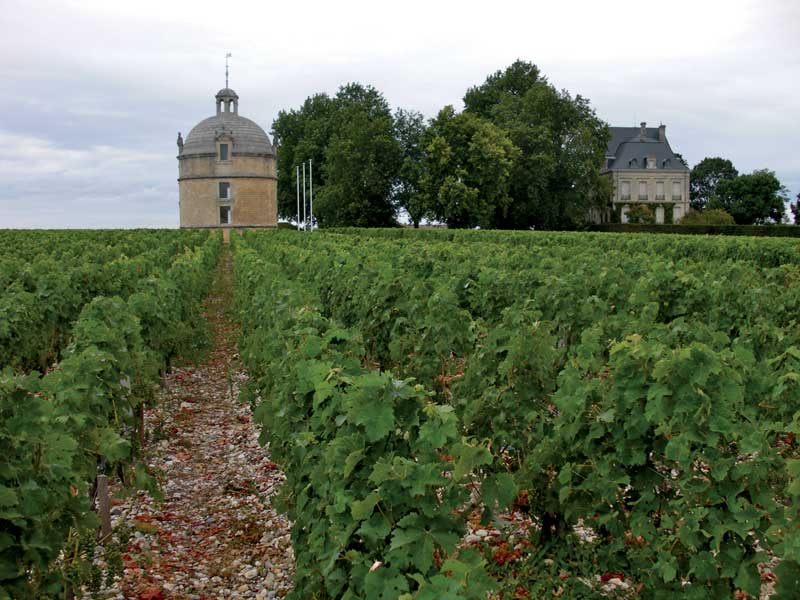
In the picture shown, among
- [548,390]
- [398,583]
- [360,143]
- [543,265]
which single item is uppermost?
[360,143]

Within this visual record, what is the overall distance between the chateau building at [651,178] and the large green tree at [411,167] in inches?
1065

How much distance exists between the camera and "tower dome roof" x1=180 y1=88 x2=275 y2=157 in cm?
6819

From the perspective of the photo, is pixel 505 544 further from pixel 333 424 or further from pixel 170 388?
pixel 170 388

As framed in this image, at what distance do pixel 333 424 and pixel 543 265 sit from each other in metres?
8.79

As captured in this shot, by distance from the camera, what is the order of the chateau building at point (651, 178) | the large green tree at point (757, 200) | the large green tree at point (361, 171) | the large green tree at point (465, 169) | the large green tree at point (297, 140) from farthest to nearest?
the large green tree at point (757, 200)
the chateau building at point (651, 178)
the large green tree at point (297, 140)
the large green tree at point (361, 171)
the large green tree at point (465, 169)

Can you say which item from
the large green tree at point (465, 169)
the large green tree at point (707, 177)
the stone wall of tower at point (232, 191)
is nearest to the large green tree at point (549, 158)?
the large green tree at point (465, 169)

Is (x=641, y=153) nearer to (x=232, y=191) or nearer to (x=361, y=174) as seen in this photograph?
(x=361, y=174)

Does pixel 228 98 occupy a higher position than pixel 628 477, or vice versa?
pixel 228 98

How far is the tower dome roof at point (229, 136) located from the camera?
6819cm

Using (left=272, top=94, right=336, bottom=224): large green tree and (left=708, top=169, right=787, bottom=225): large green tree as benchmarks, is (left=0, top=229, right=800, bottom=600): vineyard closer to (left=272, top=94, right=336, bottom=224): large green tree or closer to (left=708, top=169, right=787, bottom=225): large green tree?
(left=272, top=94, right=336, bottom=224): large green tree

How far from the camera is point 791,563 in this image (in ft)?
11.7

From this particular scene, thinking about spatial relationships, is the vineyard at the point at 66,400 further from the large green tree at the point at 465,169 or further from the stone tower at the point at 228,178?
the stone tower at the point at 228,178

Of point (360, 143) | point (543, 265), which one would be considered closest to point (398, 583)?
point (543, 265)

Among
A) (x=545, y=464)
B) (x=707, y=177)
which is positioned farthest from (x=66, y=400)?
(x=707, y=177)
